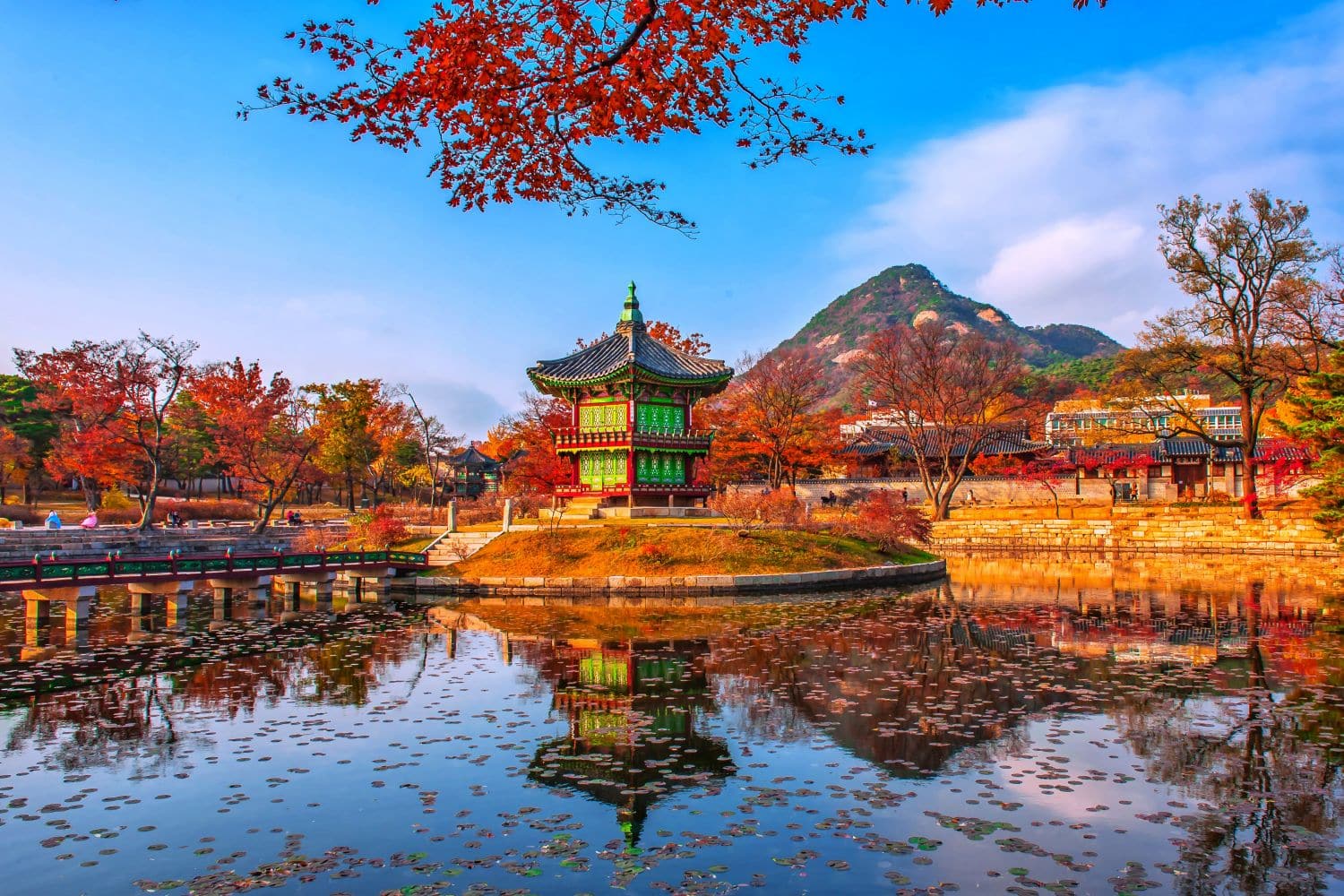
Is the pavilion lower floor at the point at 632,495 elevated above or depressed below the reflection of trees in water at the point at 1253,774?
above

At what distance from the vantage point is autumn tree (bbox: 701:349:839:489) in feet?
181

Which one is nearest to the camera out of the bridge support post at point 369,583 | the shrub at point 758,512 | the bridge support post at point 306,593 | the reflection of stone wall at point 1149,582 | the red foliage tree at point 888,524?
the reflection of stone wall at point 1149,582

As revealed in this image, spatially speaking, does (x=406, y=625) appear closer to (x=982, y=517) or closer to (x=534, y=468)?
(x=534, y=468)

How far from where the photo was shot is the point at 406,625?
21.7 meters

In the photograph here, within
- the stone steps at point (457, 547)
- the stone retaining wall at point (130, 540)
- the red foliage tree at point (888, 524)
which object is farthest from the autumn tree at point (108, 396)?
the red foliage tree at point (888, 524)

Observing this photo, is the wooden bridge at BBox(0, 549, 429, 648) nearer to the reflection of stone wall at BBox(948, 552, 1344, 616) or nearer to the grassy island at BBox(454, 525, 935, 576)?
the grassy island at BBox(454, 525, 935, 576)

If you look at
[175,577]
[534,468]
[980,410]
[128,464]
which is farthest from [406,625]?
[980,410]

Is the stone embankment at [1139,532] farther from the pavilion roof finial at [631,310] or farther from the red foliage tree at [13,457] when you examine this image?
the red foliage tree at [13,457]

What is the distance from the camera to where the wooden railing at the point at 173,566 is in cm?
2028

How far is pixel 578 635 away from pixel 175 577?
12.4m

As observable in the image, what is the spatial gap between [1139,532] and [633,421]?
1149 inches

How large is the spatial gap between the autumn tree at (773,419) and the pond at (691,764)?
121ft

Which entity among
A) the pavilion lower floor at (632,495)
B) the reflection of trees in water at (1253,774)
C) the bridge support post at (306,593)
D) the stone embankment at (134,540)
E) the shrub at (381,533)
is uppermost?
the pavilion lower floor at (632,495)

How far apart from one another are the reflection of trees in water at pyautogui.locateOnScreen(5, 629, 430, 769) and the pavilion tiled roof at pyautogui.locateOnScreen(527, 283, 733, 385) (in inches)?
900
